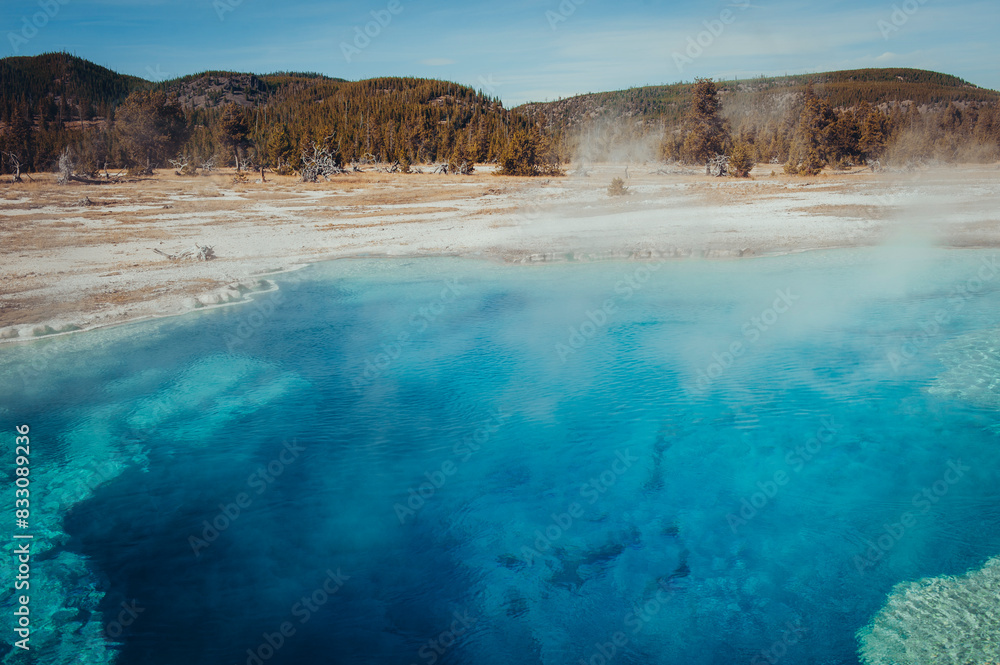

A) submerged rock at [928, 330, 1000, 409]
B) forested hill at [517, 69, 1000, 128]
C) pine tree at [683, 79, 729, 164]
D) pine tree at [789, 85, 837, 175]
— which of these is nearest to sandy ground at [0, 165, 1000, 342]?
submerged rock at [928, 330, 1000, 409]

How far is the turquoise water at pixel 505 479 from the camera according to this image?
437cm

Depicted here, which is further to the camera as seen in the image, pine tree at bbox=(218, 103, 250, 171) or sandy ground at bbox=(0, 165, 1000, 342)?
pine tree at bbox=(218, 103, 250, 171)

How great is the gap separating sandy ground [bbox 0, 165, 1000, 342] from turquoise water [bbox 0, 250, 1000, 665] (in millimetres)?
2341

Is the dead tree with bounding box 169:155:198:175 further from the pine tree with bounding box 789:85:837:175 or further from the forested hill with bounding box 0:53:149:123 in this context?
the forested hill with bounding box 0:53:149:123

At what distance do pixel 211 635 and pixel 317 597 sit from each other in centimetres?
72

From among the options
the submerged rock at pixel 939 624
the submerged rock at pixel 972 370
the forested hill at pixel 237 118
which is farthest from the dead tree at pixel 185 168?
the submerged rock at pixel 939 624

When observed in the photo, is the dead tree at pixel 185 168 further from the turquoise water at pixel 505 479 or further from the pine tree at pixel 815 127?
the turquoise water at pixel 505 479

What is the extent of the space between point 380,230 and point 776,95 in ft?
382

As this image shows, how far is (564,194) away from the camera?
29.3 m

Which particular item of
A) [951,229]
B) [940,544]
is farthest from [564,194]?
[940,544]

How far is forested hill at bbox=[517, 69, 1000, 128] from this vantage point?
98125 mm

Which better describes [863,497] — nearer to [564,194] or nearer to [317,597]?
[317,597]

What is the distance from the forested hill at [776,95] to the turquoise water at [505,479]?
83.4 m

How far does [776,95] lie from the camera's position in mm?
114125
